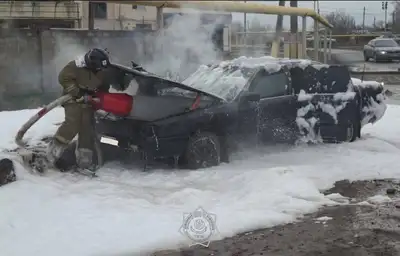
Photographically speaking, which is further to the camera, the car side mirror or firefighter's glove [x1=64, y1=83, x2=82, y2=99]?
the car side mirror

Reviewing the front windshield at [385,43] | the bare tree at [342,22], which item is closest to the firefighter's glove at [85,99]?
the front windshield at [385,43]

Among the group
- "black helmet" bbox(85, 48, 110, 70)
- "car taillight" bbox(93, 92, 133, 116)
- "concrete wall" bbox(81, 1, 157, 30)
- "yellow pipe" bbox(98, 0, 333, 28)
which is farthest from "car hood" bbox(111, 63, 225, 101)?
"concrete wall" bbox(81, 1, 157, 30)

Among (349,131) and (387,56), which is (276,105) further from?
(387,56)

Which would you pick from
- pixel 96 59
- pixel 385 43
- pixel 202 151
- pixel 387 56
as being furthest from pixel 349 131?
pixel 385 43

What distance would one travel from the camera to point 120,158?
7.43 metres

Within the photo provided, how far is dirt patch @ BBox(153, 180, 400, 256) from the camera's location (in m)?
4.54

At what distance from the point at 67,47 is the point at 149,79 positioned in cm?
1063

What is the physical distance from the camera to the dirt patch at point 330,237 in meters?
4.54

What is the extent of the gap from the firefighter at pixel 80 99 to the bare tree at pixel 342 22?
51889 mm

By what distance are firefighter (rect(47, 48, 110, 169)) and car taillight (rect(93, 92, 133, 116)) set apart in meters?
0.14

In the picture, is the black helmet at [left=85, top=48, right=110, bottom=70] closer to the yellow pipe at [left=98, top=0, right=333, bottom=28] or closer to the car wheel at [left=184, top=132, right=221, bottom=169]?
the car wheel at [left=184, top=132, right=221, bottom=169]

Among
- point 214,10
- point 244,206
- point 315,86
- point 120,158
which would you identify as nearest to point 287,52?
point 214,10

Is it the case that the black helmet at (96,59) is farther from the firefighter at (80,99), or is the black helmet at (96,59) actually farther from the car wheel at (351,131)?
the car wheel at (351,131)

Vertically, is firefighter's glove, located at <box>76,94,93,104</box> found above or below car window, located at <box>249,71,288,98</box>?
below
